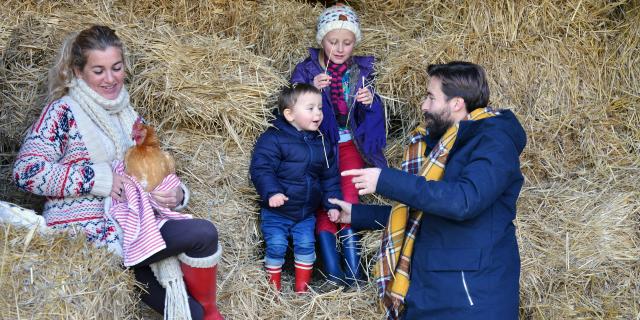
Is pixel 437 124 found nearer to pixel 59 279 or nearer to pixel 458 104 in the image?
pixel 458 104

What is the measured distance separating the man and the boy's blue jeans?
675 millimetres

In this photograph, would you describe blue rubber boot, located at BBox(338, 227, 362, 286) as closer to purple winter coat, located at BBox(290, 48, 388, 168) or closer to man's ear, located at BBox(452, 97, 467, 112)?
purple winter coat, located at BBox(290, 48, 388, 168)

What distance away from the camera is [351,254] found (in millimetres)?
4816

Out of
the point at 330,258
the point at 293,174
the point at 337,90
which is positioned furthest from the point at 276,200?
the point at 337,90

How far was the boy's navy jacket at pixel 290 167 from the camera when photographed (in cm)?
472

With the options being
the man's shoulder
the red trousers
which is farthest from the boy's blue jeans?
the man's shoulder

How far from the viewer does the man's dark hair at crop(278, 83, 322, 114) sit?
480cm

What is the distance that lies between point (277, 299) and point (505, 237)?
1.36 meters

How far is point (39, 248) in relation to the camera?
3604 mm

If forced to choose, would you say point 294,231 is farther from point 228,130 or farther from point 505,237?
point 505,237

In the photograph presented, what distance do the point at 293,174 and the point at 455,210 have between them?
1.46 meters

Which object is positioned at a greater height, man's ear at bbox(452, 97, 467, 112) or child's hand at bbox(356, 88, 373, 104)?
man's ear at bbox(452, 97, 467, 112)

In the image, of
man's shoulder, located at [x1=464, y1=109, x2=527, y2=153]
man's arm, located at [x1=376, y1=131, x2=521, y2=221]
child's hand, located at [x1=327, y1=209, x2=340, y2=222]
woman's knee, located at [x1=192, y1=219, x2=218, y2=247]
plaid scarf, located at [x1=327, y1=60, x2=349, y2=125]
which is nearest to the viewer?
man's arm, located at [x1=376, y1=131, x2=521, y2=221]

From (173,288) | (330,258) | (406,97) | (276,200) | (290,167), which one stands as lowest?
(330,258)
